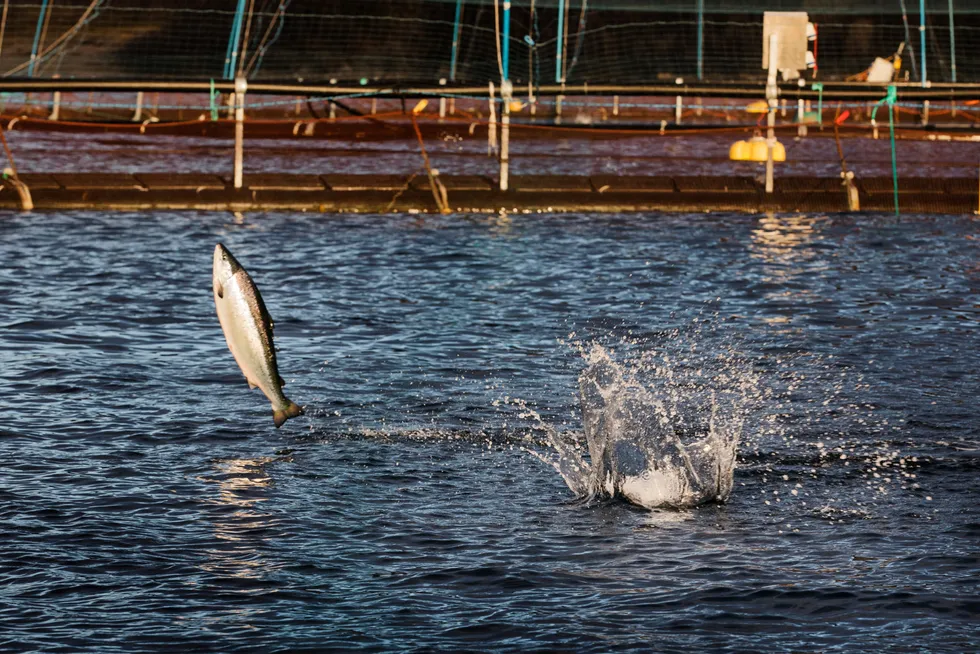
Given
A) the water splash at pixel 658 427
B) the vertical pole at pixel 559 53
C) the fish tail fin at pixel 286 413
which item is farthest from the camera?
the vertical pole at pixel 559 53

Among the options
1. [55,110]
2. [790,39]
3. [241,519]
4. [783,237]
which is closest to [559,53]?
[790,39]

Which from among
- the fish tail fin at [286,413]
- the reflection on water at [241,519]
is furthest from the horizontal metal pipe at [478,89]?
the fish tail fin at [286,413]

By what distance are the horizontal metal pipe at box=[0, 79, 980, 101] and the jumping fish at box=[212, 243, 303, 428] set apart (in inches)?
574

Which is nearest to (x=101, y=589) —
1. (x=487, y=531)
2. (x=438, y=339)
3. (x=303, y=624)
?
(x=303, y=624)

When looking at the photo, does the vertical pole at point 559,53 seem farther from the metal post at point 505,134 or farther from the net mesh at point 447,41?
the metal post at point 505,134

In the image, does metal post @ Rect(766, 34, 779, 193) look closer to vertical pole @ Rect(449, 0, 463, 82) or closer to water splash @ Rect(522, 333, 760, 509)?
vertical pole @ Rect(449, 0, 463, 82)

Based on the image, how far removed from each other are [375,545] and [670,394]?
14.1 feet

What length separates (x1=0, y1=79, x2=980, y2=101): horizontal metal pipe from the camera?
22859mm

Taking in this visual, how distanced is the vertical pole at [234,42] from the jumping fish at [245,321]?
24.3 meters

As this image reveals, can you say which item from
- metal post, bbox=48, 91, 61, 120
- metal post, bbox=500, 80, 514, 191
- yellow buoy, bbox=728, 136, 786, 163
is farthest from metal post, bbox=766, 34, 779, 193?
metal post, bbox=48, 91, 61, 120

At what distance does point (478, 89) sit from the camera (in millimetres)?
22844

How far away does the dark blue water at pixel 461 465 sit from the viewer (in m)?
6.79

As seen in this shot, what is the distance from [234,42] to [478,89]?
12.7 m

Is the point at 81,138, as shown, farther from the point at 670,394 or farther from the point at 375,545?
the point at 375,545
